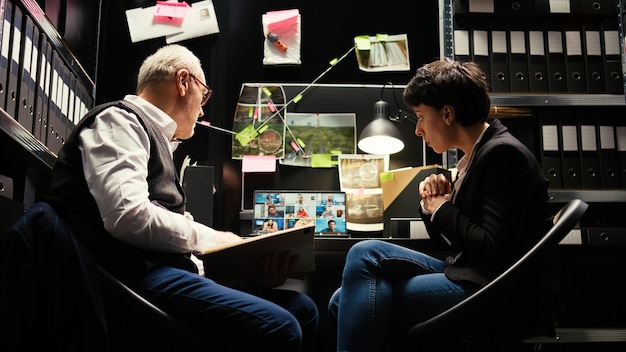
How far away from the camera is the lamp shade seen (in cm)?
267

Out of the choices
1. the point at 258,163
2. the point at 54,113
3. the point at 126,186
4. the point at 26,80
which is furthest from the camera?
the point at 258,163

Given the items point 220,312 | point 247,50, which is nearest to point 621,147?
point 247,50

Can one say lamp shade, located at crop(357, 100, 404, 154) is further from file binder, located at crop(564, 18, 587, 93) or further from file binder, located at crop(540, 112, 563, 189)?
file binder, located at crop(564, 18, 587, 93)

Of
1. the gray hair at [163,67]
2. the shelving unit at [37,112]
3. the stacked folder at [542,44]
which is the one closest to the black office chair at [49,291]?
the shelving unit at [37,112]

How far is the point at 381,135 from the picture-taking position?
2654mm

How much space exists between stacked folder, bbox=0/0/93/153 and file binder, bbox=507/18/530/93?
71.9 inches

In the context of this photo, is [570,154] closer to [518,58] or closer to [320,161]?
[518,58]

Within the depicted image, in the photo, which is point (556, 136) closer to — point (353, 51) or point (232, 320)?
point (353, 51)

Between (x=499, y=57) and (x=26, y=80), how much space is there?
1.85 m

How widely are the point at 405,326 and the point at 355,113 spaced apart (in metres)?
1.67

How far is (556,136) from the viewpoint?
2512 millimetres

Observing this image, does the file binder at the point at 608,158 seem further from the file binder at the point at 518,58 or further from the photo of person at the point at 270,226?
the photo of person at the point at 270,226

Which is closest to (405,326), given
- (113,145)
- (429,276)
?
(429,276)

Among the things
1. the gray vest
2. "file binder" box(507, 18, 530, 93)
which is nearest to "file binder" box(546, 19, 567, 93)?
"file binder" box(507, 18, 530, 93)
